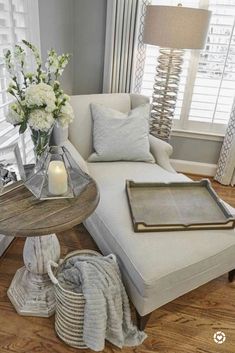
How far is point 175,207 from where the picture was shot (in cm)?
151

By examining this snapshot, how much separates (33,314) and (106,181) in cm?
83

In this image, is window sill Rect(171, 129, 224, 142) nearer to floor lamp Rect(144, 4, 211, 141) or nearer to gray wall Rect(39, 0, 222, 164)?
gray wall Rect(39, 0, 222, 164)

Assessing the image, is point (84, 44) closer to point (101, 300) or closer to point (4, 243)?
point (4, 243)

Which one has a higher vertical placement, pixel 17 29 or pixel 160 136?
pixel 17 29

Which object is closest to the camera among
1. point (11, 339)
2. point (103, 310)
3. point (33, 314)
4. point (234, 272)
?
point (103, 310)

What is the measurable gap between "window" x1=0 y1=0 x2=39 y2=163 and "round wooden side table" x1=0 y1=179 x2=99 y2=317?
51cm

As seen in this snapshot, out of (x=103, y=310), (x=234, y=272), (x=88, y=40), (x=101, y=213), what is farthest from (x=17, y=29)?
(x=234, y=272)

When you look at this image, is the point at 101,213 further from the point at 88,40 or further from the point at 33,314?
the point at 88,40

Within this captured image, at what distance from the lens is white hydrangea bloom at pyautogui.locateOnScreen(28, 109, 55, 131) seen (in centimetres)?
112

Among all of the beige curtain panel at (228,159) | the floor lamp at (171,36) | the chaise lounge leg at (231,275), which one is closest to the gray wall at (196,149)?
the beige curtain panel at (228,159)

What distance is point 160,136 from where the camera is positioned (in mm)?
2312

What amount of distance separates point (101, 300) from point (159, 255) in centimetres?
32

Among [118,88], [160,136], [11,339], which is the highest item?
[118,88]

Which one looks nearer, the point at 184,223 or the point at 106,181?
the point at 184,223
